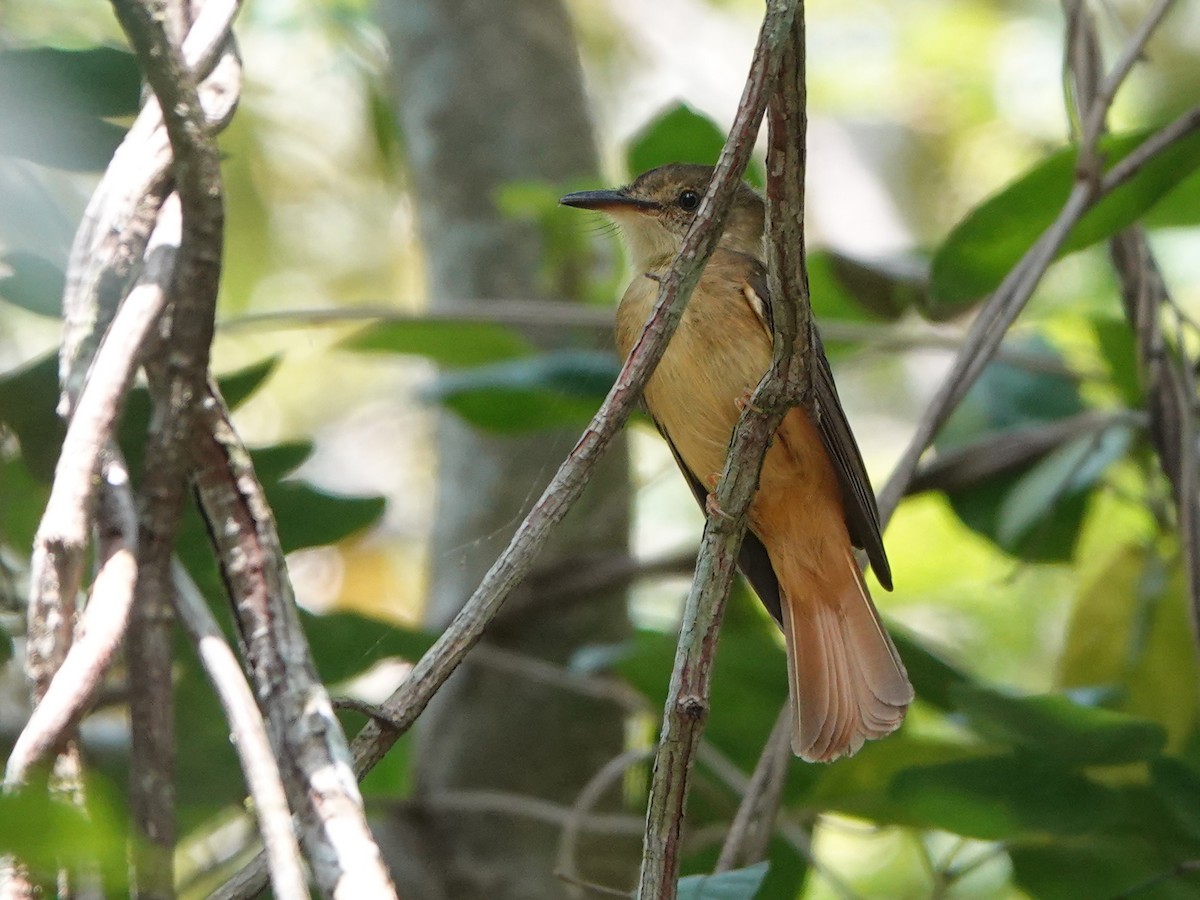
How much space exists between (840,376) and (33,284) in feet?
8.74

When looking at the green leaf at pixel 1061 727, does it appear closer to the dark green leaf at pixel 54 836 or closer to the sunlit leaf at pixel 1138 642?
the sunlit leaf at pixel 1138 642

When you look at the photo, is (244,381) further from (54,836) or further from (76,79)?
(54,836)

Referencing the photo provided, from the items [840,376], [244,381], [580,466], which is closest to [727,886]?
[580,466]

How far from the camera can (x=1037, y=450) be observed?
3.22 metres

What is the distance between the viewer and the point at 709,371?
2561 mm

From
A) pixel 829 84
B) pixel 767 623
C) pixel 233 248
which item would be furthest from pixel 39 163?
pixel 829 84

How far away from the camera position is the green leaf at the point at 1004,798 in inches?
89.4

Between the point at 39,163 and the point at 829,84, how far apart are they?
462 centimetres

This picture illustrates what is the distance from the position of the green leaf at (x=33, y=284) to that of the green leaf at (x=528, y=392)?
3.49ft

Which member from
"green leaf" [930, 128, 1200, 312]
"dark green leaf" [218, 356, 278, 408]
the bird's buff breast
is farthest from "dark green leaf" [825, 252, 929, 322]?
"dark green leaf" [218, 356, 278, 408]

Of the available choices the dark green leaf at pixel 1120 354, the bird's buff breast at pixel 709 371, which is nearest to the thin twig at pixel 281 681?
the bird's buff breast at pixel 709 371

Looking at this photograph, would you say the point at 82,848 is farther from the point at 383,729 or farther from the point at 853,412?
the point at 853,412

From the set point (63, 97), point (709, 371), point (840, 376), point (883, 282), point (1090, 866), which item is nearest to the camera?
point (63, 97)

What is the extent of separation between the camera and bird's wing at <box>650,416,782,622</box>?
8.98ft
